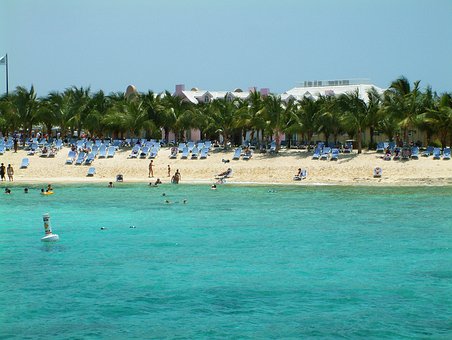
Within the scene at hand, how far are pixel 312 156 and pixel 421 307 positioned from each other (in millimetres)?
33075

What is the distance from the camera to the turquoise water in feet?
48.2

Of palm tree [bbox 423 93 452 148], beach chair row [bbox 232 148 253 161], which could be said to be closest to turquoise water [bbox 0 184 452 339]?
palm tree [bbox 423 93 452 148]

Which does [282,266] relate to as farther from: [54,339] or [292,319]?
[54,339]

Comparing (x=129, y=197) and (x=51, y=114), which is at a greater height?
(x=51, y=114)

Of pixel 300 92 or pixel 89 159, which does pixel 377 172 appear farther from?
pixel 300 92

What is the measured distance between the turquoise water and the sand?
10.0m

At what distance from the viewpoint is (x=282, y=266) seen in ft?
65.3

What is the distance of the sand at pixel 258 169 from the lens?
43469 mm

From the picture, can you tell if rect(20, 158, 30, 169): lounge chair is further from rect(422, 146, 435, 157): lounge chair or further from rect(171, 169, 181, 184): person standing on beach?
rect(422, 146, 435, 157): lounge chair

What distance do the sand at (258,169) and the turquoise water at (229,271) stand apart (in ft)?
32.9

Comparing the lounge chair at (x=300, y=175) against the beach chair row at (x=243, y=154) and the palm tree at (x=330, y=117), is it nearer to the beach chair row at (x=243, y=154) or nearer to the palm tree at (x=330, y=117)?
the beach chair row at (x=243, y=154)

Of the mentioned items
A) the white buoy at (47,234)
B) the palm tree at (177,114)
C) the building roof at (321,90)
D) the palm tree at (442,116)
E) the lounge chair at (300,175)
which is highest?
the building roof at (321,90)

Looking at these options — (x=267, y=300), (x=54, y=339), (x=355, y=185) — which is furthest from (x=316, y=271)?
(x=355, y=185)

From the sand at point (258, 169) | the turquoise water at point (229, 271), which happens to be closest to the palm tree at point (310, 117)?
the sand at point (258, 169)
